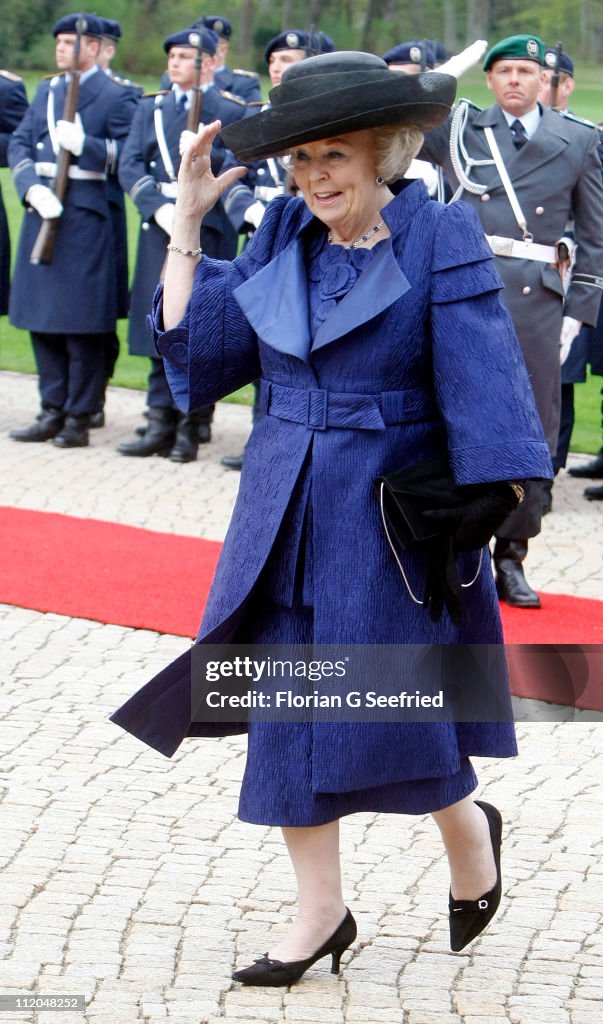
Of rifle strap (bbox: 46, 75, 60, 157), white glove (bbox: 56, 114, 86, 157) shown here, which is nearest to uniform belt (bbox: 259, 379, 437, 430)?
white glove (bbox: 56, 114, 86, 157)

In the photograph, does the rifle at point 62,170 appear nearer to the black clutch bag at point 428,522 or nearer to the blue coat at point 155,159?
the blue coat at point 155,159

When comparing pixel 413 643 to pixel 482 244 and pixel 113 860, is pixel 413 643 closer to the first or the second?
pixel 482 244

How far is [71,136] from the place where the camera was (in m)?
8.73

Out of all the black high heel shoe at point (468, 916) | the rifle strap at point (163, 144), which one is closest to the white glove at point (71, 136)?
the rifle strap at point (163, 144)

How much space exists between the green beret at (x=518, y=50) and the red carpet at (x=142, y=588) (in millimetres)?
2041

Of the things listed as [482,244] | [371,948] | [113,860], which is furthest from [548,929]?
[482,244]

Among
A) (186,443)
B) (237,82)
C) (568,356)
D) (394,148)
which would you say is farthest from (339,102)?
(237,82)

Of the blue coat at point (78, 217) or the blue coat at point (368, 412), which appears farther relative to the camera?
the blue coat at point (78, 217)

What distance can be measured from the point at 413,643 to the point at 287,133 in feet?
3.23

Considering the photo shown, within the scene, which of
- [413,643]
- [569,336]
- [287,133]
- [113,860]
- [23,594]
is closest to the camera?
[287,133]

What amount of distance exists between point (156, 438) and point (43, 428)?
2.28ft

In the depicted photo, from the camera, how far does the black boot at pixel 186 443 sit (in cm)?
877

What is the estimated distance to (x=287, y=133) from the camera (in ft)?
9.86

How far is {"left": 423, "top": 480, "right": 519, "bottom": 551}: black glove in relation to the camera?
3131 mm
